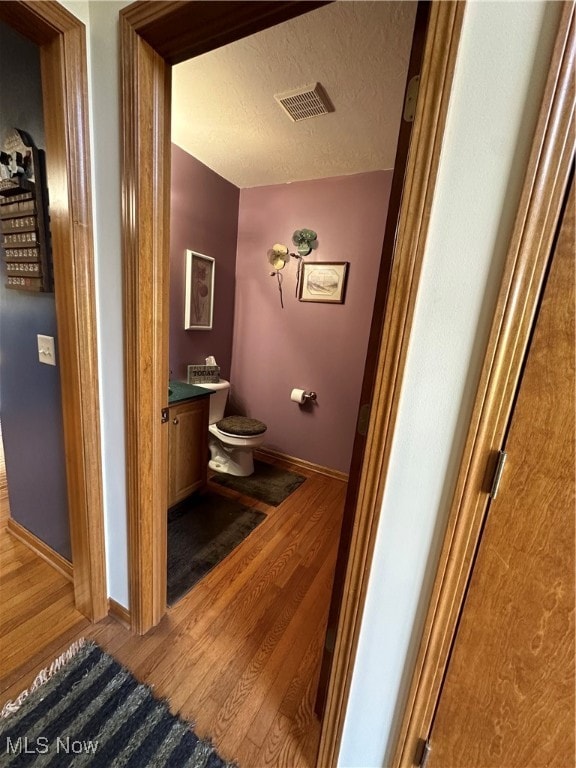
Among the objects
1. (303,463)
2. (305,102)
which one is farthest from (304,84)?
(303,463)

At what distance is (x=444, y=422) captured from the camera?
2.10 ft

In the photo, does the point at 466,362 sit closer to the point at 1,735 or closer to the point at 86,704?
the point at 86,704

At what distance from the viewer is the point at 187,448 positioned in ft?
6.70

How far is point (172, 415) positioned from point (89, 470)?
0.69 meters

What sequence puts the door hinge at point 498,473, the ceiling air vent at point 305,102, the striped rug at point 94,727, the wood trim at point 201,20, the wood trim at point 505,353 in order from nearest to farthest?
1. the wood trim at point 505,353
2. the door hinge at point 498,473
3. the wood trim at point 201,20
4. the striped rug at point 94,727
5. the ceiling air vent at point 305,102

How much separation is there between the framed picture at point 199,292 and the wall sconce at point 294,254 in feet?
1.75

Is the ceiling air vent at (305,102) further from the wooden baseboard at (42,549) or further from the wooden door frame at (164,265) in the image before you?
the wooden baseboard at (42,549)

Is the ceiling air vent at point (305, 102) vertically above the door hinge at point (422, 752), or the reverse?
the ceiling air vent at point (305, 102)

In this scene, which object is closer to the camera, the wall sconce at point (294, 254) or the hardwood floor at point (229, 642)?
the hardwood floor at point (229, 642)

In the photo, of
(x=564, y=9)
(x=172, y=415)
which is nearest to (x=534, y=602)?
(x=564, y=9)

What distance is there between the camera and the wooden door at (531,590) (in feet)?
1.83

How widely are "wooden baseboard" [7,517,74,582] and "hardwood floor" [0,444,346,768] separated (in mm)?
31

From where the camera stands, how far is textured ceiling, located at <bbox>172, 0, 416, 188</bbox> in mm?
1180

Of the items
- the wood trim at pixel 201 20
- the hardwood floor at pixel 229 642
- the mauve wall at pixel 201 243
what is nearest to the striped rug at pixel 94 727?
the hardwood floor at pixel 229 642
